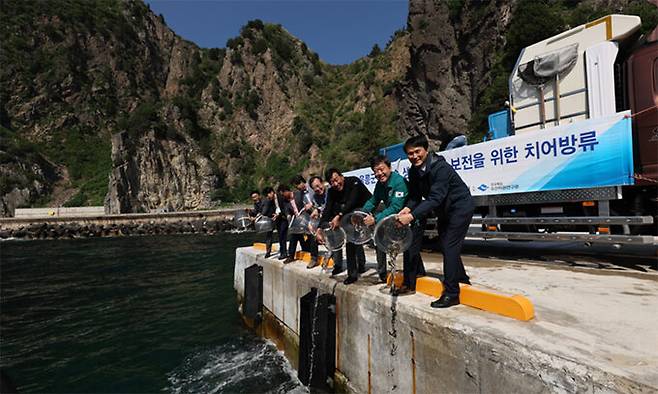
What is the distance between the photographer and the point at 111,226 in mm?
42906

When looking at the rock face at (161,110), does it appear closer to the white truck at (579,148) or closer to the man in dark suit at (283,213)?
the white truck at (579,148)

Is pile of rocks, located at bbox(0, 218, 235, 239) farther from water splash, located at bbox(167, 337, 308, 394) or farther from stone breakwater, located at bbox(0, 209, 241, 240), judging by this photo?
water splash, located at bbox(167, 337, 308, 394)

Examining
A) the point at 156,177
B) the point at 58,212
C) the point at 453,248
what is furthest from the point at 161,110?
the point at 453,248

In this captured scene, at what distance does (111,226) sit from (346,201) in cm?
4600

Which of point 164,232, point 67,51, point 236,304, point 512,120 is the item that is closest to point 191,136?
point 164,232

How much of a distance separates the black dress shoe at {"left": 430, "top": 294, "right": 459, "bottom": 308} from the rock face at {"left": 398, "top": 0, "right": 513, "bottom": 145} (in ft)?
111

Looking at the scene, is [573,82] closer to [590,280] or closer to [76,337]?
[590,280]

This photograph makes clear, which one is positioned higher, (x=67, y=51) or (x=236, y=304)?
(x=67, y=51)

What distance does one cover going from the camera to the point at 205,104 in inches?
2778

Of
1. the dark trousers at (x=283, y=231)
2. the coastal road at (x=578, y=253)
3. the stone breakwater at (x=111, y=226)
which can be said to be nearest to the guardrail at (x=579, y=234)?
the coastal road at (x=578, y=253)

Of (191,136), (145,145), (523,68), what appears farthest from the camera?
(191,136)

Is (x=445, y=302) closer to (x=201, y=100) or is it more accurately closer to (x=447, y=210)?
(x=447, y=210)

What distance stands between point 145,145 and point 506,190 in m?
57.0

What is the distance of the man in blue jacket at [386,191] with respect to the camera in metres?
4.89
